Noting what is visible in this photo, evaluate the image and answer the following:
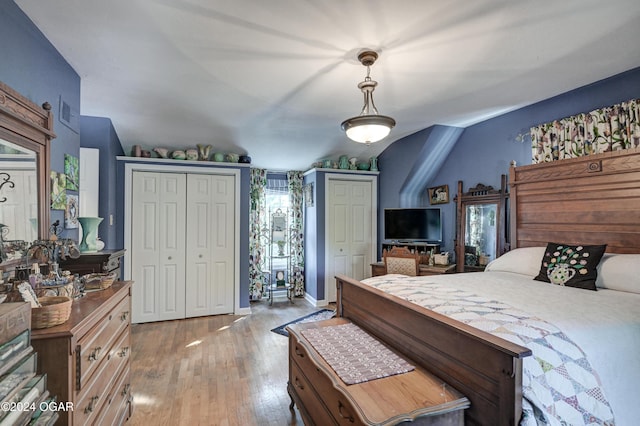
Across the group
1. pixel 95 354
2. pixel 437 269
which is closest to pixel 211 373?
pixel 95 354

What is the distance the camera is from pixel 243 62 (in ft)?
7.86

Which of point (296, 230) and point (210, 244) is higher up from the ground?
point (296, 230)

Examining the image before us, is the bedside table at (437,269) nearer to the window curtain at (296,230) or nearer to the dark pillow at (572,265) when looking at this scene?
the dark pillow at (572,265)

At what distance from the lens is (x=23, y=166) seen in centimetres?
177

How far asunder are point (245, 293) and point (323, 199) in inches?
71.2

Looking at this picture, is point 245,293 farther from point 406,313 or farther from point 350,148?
point 406,313

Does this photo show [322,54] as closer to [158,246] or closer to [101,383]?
[101,383]

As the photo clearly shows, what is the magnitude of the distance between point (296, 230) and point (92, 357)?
13.4ft

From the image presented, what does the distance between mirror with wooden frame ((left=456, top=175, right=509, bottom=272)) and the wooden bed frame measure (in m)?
0.18

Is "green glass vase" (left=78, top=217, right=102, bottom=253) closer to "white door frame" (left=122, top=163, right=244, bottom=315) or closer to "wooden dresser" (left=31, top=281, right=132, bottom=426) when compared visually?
"wooden dresser" (left=31, top=281, right=132, bottom=426)

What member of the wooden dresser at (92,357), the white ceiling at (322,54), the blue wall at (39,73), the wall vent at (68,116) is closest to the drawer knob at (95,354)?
the wooden dresser at (92,357)

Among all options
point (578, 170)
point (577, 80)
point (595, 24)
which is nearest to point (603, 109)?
point (577, 80)

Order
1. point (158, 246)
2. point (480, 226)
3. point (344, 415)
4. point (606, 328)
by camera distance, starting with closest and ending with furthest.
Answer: point (344, 415) < point (606, 328) < point (480, 226) < point (158, 246)

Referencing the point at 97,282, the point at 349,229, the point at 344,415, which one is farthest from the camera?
the point at 349,229
